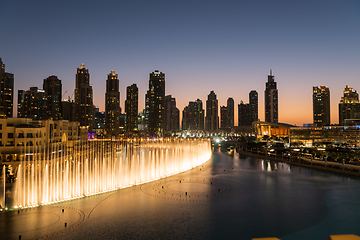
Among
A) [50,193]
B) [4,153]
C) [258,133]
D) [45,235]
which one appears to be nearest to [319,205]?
[45,235]

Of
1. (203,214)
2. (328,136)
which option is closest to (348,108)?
(328,136)

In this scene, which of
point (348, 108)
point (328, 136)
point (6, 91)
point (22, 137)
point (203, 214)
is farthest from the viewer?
point (348, 108)

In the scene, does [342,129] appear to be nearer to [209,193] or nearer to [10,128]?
[209,193]

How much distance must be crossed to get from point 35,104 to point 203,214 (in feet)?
635

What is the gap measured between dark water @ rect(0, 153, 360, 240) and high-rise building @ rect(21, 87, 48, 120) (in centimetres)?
17781

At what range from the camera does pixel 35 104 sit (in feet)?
589

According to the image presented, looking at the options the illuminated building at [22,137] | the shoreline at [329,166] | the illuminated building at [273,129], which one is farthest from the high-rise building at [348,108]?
the illuminated building at [22,137]

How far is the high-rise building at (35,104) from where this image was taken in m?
177

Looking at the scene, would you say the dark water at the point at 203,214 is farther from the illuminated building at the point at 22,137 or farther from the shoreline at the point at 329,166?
the illuminated building at the point at 22,137

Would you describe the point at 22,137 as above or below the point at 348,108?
below

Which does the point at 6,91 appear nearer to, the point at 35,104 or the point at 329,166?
the point at 35,104

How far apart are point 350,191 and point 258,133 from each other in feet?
482

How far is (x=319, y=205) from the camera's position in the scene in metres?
25.5

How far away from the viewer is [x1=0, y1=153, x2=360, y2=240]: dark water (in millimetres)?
18594
